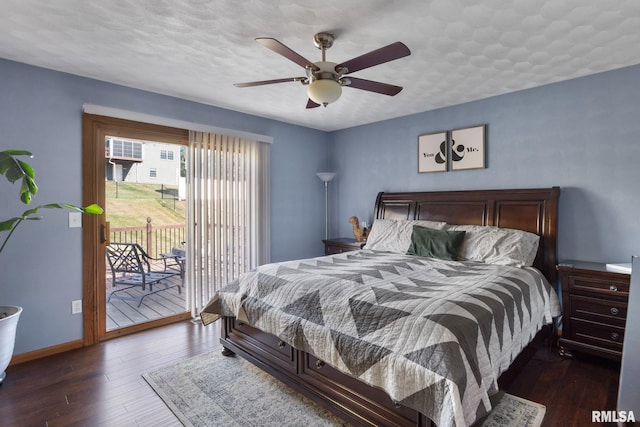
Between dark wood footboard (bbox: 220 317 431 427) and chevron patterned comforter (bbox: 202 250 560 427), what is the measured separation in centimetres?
13

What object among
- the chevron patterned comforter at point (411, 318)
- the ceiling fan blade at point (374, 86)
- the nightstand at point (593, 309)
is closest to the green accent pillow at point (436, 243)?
the chevron patterned comforter at point (411, 318)

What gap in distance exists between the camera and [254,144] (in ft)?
14.0

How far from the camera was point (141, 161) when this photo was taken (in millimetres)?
3936

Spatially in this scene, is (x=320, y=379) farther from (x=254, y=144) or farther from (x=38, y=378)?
(x=254, y=144)

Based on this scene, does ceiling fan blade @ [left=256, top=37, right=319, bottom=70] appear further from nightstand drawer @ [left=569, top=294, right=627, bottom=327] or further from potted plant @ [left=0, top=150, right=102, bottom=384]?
nightstand drawer @ [left=569, top=294, right=627, bottom=327]

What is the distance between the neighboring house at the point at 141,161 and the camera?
3.43 m

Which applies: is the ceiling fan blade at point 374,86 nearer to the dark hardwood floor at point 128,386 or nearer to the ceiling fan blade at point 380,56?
the ceiling fan blade at point 380,56

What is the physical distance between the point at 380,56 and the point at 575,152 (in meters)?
2.43

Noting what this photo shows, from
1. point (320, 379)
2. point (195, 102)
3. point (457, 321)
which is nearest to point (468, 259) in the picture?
point (457, 321)

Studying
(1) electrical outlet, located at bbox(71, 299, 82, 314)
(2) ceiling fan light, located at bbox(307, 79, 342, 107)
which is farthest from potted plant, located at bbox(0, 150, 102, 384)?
(2) ceiling fan light, located at bbox(307, 79, 342, 107)

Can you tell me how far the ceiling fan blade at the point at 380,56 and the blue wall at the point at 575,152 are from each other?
7.40ft

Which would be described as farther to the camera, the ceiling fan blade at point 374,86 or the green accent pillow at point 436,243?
the green accent pillow at point 436,243

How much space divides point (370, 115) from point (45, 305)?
4058 mm

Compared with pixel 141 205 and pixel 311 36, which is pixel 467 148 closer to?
pixel 311 36
